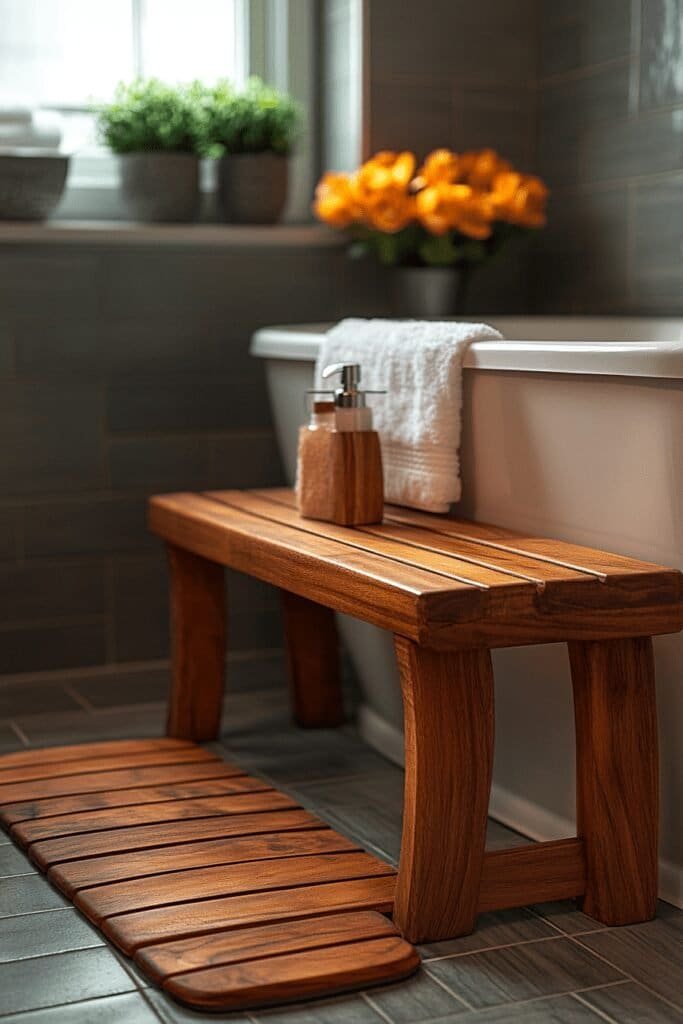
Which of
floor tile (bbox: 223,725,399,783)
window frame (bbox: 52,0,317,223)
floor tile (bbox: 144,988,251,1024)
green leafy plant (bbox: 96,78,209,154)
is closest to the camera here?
floor tile (bbox: 144,988,251,1024)

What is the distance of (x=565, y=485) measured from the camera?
5.95 feet

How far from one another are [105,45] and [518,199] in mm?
934

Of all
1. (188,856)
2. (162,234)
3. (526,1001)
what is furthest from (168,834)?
(162,234)

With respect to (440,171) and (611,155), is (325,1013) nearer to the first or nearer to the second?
(440,171)

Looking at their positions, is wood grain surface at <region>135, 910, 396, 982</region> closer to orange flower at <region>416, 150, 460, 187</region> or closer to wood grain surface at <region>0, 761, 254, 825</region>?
wood grain surface at <region>0, 761, 254, 825</region>

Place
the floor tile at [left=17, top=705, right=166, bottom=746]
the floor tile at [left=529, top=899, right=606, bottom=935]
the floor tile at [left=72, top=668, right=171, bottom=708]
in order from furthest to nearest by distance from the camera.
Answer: the floor tile at [left=72, top=668, right=171, bottom=708] < the floor tile at [left=17, top=705, right=166, bottom=746] < the floor tile at [left=529, top=899, right=606, bottom=935]

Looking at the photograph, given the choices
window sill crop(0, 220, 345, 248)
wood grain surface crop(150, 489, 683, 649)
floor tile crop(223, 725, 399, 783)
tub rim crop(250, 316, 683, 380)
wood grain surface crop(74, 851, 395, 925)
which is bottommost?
floor tile crop(223, 725, 399, 783)

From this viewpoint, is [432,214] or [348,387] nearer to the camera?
[348,387]

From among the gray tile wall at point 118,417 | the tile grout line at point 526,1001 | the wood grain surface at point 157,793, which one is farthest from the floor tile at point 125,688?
the tile grout line at point 526,1001

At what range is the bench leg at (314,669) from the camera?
2.54 meters

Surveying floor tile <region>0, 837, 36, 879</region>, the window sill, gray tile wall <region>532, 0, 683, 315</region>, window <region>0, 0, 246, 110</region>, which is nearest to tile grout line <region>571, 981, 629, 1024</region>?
floor tile <region>0, 837, 36, 879</region>

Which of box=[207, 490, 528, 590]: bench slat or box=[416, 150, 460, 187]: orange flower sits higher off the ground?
box=[416, 150, 460, 187]: orange flower

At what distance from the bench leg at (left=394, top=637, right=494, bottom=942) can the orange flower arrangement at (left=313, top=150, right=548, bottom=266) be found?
4.60 feet

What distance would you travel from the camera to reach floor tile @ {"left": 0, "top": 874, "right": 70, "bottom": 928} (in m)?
1.77
